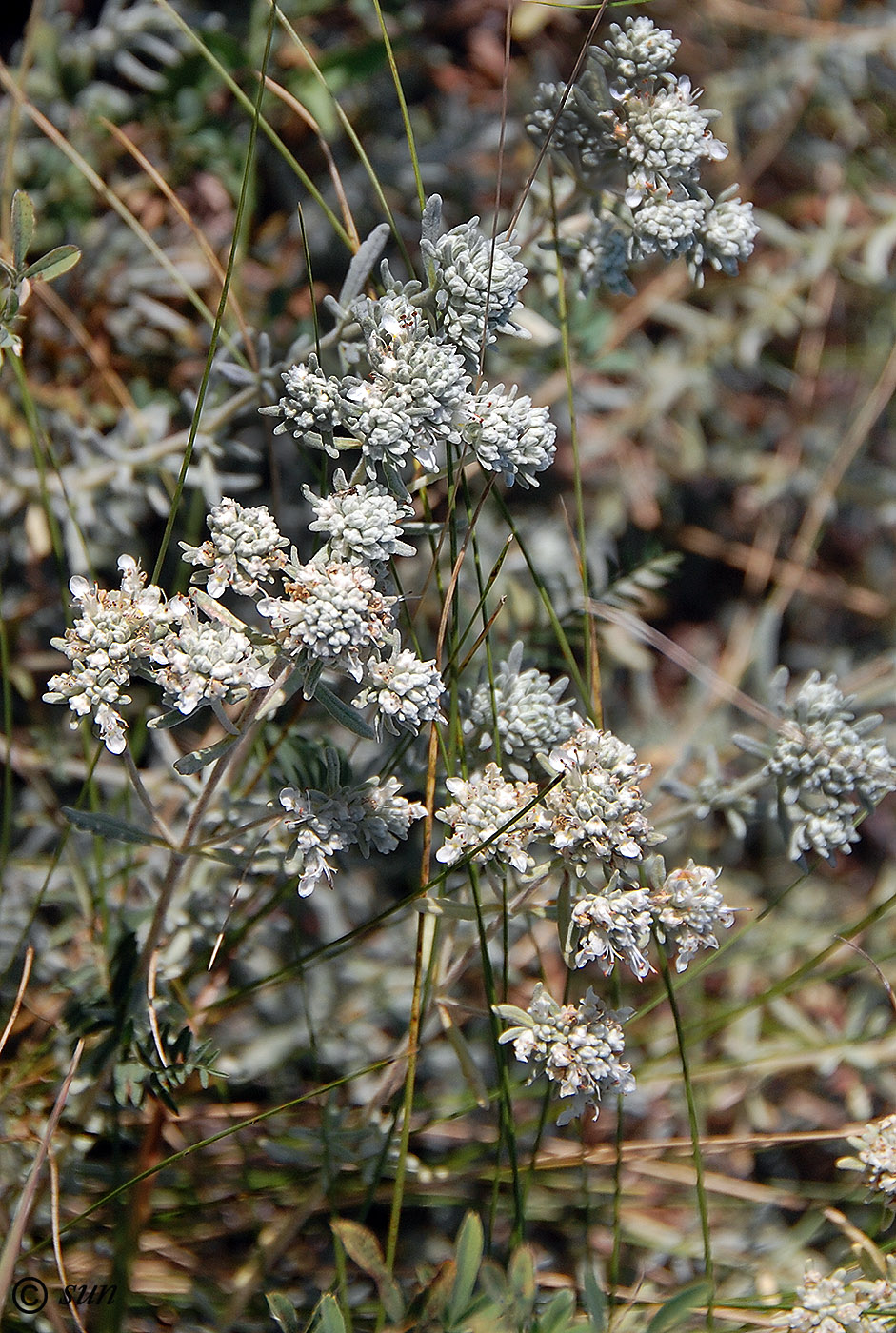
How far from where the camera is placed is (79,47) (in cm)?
306

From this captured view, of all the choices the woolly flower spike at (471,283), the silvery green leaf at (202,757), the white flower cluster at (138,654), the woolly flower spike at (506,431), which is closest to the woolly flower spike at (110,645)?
the white flower cluster at (138,654)

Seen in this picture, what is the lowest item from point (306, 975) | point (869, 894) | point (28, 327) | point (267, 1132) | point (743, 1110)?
point (267, 1132)

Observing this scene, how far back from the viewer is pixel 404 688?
175 cm

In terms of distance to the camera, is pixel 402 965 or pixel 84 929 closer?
pixel 84 929

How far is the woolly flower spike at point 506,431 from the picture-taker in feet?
6.04

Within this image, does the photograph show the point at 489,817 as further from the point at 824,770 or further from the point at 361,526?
the point at 824,770

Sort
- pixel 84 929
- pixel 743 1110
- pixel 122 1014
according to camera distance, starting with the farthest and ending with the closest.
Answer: pixel 743 1110 → pixel 84 929 → pixel 122 1014

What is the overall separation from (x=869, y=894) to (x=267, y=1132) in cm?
231

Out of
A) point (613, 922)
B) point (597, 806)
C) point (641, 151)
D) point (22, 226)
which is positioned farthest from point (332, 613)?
point (641, 151)

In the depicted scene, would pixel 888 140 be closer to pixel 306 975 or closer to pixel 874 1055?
pixel 874 1055

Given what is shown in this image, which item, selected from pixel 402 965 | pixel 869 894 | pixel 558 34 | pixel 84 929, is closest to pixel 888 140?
pixel 558 34

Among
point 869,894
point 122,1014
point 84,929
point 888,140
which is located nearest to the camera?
point 122,1014

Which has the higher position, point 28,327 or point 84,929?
point 28,327

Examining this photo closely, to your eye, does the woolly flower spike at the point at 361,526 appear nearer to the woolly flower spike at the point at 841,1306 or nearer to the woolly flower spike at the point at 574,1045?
the woolly flower spike at the point at 574,1045
